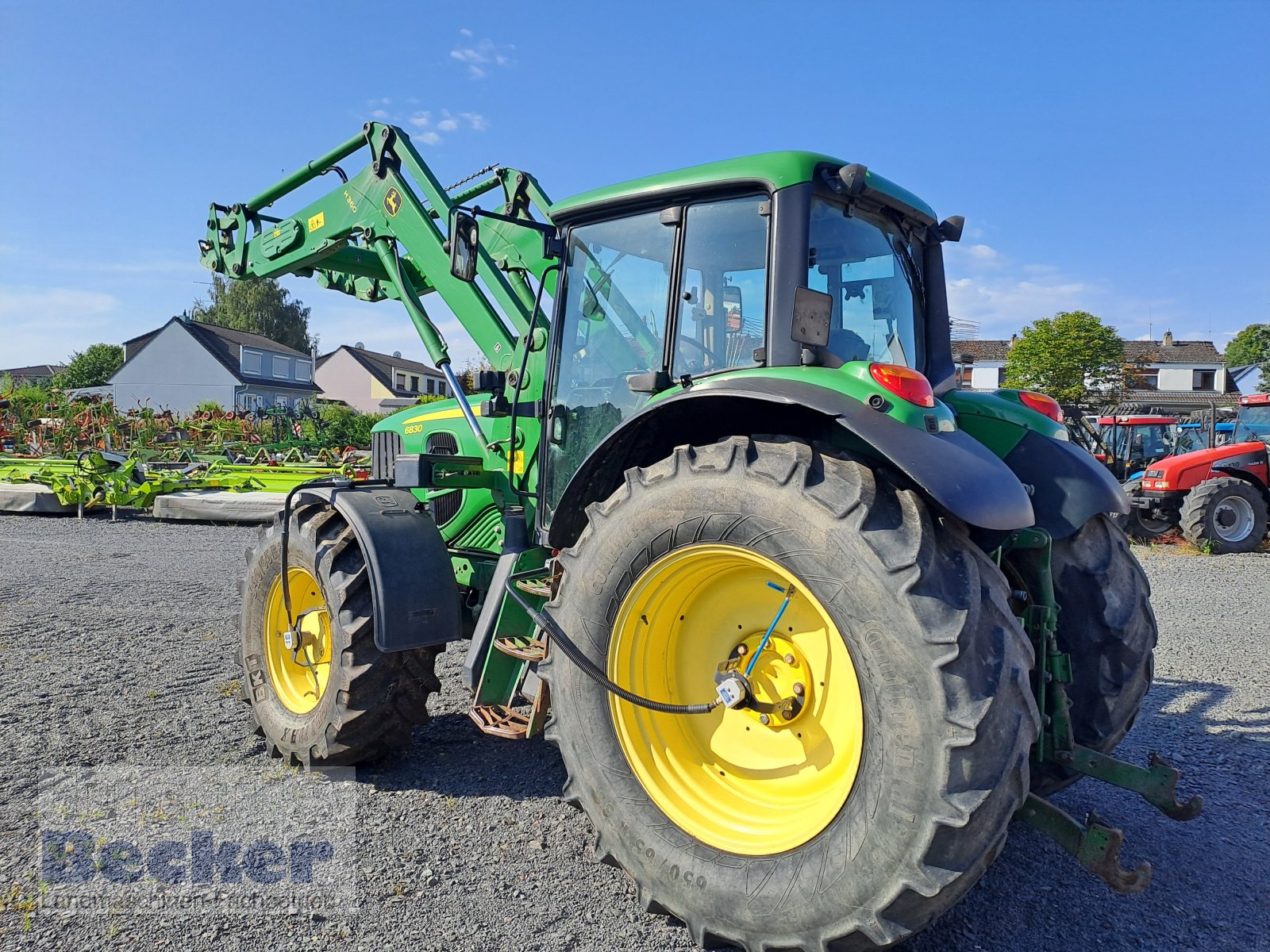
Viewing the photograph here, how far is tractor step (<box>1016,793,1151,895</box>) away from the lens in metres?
2.20

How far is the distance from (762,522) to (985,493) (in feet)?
1.92

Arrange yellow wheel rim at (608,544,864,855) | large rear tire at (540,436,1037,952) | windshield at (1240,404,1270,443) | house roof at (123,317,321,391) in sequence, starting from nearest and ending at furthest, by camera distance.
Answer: large rear tire at (540,436,1037,952) → yellow wheel rim at (608,544,864,855) → windshield at (1240,404,1270,443) → house roof at (123,317,321,391)

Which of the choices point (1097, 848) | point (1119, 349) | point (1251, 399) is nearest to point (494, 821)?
point (1097, 848)

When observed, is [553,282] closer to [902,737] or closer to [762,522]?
[762,522]

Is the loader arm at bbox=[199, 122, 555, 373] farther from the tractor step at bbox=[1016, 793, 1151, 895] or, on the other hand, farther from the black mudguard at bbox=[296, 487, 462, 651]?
the tractor step at bbox=[1016, 793, 1151, 895]

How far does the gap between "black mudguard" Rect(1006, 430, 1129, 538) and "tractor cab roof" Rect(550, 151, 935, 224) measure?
1056 mm

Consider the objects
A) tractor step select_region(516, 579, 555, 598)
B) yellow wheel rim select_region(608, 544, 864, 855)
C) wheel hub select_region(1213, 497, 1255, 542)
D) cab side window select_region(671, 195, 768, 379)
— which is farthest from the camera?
wheel hub select_region(1213, 497, 1255, 542)

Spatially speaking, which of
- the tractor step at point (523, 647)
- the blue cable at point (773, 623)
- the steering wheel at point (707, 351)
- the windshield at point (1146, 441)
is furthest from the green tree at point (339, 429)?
the blue cable at point (773, 623)

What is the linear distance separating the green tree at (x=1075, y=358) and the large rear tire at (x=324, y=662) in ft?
133

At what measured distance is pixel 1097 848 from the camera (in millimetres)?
2273

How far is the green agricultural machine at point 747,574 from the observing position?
7.06ft

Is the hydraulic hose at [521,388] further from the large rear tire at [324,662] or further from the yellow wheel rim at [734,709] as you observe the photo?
the yellow wheel rim at [734,709]

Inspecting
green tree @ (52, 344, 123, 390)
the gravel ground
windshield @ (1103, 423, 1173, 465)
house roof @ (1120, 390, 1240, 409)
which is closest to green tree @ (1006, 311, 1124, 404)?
house roof @ (1120, 390, 1240, 409)

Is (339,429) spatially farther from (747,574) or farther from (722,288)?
(747,574)
